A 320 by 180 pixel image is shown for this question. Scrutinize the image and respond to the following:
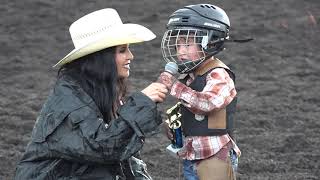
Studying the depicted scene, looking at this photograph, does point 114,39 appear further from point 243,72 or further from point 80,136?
point 243,72

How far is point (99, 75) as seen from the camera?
2.91m

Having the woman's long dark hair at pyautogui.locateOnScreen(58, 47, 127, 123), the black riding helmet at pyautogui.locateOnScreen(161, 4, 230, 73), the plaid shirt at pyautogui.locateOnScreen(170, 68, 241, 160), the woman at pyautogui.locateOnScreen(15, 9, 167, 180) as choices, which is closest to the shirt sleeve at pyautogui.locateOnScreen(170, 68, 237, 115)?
the plaid shirt at pyautogui.locateOnScreen(170, 68, 241, 160)

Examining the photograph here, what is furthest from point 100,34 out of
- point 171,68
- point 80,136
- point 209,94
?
point 209,94

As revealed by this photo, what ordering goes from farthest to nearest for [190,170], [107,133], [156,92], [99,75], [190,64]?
[190,170] < [190,64] < [99,75] < [156,92] < [107,133]

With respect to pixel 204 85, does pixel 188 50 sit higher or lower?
higher

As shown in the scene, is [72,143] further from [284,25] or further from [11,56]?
[284,25]

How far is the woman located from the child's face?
1.01 ft

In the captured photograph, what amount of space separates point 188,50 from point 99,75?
63cm

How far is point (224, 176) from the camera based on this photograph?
3363mm

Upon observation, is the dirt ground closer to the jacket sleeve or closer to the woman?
the woman

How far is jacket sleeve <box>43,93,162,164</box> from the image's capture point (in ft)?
8.80

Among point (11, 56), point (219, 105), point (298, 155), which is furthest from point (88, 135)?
point (11, 56)

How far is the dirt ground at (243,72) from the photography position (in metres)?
5.38

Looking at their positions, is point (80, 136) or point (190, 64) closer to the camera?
point (80, 136)
